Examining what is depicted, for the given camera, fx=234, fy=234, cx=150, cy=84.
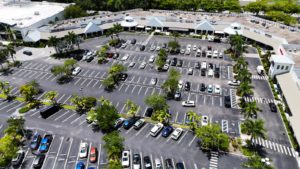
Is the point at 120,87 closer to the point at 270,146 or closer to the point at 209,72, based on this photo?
the point at 209,72

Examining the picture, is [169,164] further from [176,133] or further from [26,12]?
[26,12]

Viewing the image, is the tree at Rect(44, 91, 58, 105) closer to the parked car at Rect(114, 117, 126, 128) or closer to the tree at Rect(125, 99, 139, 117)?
the parked car at Rect(114, 117, 126, 128)

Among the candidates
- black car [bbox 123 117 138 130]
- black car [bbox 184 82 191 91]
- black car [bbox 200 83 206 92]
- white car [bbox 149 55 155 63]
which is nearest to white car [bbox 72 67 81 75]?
white car [bbox 149 55 155 63]

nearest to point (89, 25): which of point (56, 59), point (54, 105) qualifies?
point (56, 59)

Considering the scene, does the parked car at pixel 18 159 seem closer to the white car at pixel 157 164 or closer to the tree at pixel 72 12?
the white car at pixel 157 164

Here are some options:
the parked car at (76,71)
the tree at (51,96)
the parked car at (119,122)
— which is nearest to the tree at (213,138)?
the parked car at (119,122)

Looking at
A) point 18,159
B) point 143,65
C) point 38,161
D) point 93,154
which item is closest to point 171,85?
point 143,65
